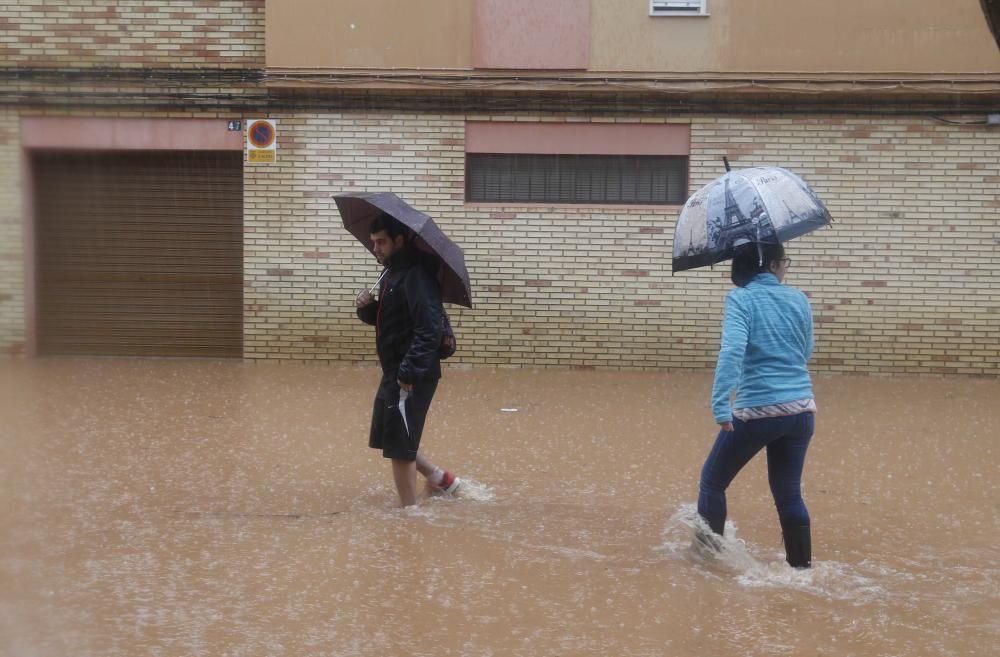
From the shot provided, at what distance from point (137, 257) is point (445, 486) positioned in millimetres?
7160

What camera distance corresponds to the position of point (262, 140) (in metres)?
11.3

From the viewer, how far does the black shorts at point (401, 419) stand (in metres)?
5.46

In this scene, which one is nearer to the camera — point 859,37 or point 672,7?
point 859,37

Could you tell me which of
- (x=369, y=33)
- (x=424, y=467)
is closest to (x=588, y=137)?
(x=369, y=33)

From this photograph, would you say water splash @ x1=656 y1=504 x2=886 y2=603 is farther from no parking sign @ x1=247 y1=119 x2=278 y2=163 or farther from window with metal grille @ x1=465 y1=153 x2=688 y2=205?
no parking sign @ x1=247 y1=119 x2=278 y2=163

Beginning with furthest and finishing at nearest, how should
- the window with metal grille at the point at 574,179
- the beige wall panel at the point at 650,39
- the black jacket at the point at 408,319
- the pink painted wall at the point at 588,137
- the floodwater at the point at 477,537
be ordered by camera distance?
1. the window with metal grille at the point at 574,179
2. the pink painted wall at the point at 588,137
3. the beige wall panel at the point at 650,39
4. the black jacket at the point at 408,319
5. the floodwater at the point at 477,537

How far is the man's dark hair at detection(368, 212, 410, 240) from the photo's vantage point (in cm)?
551

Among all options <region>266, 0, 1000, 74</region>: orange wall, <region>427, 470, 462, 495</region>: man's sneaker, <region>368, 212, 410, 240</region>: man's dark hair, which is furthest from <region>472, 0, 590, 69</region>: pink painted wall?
<region>427, 470, 462, 495</region>: man's sneaker

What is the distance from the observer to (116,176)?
38.5 ft

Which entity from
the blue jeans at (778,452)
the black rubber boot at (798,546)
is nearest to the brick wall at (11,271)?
the blue jeans at (778,452)

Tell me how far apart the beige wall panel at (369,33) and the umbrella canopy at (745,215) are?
6823 millimetres

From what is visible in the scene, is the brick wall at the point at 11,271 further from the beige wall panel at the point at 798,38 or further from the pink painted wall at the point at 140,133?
the beige wall panel at the point at 798,38

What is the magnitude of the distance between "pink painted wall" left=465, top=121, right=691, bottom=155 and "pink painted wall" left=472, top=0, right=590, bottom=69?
0.62 m

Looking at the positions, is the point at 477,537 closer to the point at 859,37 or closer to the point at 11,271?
the point at 859,37
